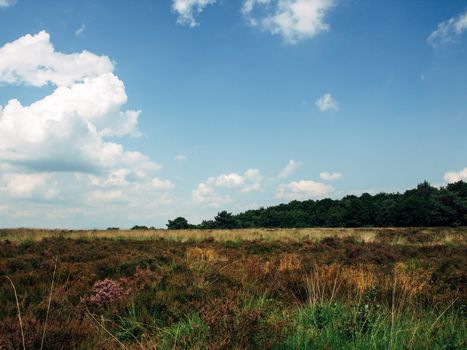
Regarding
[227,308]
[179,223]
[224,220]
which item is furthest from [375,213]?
[227,308]

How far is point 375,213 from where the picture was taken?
3354 inches

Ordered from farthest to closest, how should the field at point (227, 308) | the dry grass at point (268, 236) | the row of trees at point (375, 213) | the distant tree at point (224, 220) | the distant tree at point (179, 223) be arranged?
the distant tree at point (224, 220), the distant tree at point (179, 223), the row of trees at point (375, 213), the dry grass at point (268, 236), the field at point (227, 308)

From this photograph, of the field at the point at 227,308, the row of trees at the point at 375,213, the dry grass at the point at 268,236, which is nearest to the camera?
the field at the point at 227,308

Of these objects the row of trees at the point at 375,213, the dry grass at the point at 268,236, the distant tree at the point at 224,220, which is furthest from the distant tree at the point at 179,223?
the dry grass at the point at 268,236

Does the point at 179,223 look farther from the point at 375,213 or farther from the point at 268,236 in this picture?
the point at 268,236

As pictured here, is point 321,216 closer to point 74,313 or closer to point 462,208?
point 462,208

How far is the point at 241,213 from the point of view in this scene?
4877 inches

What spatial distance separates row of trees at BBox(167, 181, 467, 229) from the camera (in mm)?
63906

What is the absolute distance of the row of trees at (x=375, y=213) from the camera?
63906mm

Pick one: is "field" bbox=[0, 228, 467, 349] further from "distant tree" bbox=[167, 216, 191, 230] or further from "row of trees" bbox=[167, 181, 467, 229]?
"distant tree" bbox=[167, 216, 191, 230]

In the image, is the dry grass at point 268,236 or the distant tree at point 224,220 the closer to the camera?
the dry grass at point 268,236

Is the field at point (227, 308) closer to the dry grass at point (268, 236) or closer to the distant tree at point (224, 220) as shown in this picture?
the dry grass at point (268, 236)

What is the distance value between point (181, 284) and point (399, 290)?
4.05 meters

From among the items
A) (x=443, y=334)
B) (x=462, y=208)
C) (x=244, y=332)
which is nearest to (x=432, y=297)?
(x=443, y=334)
